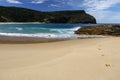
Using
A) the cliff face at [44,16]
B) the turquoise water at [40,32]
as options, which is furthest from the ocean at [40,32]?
the cliff face at [44,16]

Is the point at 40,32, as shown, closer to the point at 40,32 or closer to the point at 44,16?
the point at 40,32

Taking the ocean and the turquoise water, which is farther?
the turquoise water

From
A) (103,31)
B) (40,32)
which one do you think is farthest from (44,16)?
(103,31)

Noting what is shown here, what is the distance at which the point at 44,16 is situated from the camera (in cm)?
12356

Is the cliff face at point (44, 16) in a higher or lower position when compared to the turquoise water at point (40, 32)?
higher

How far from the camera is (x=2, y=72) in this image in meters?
4.43

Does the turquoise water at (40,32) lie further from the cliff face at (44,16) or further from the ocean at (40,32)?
the cliff face at (44,16)

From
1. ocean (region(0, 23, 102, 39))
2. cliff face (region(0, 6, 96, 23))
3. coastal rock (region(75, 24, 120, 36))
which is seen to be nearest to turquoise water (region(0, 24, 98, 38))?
ocean (region(0, 23, 102, 39))

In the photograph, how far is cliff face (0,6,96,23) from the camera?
11584 cm

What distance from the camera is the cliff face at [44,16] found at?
115838 mm

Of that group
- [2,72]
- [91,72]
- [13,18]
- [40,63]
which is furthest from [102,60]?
[13,18]

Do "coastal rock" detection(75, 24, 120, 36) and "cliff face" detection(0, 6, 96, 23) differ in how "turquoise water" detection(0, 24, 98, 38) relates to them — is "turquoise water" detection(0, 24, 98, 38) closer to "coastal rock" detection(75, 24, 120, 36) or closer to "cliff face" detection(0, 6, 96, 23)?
"coastal rock" detection(75, 24, 120, 36)

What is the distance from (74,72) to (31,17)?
121189mm

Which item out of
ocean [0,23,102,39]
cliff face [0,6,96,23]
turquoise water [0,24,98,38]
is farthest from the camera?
cliff face [0,6,96,23]
